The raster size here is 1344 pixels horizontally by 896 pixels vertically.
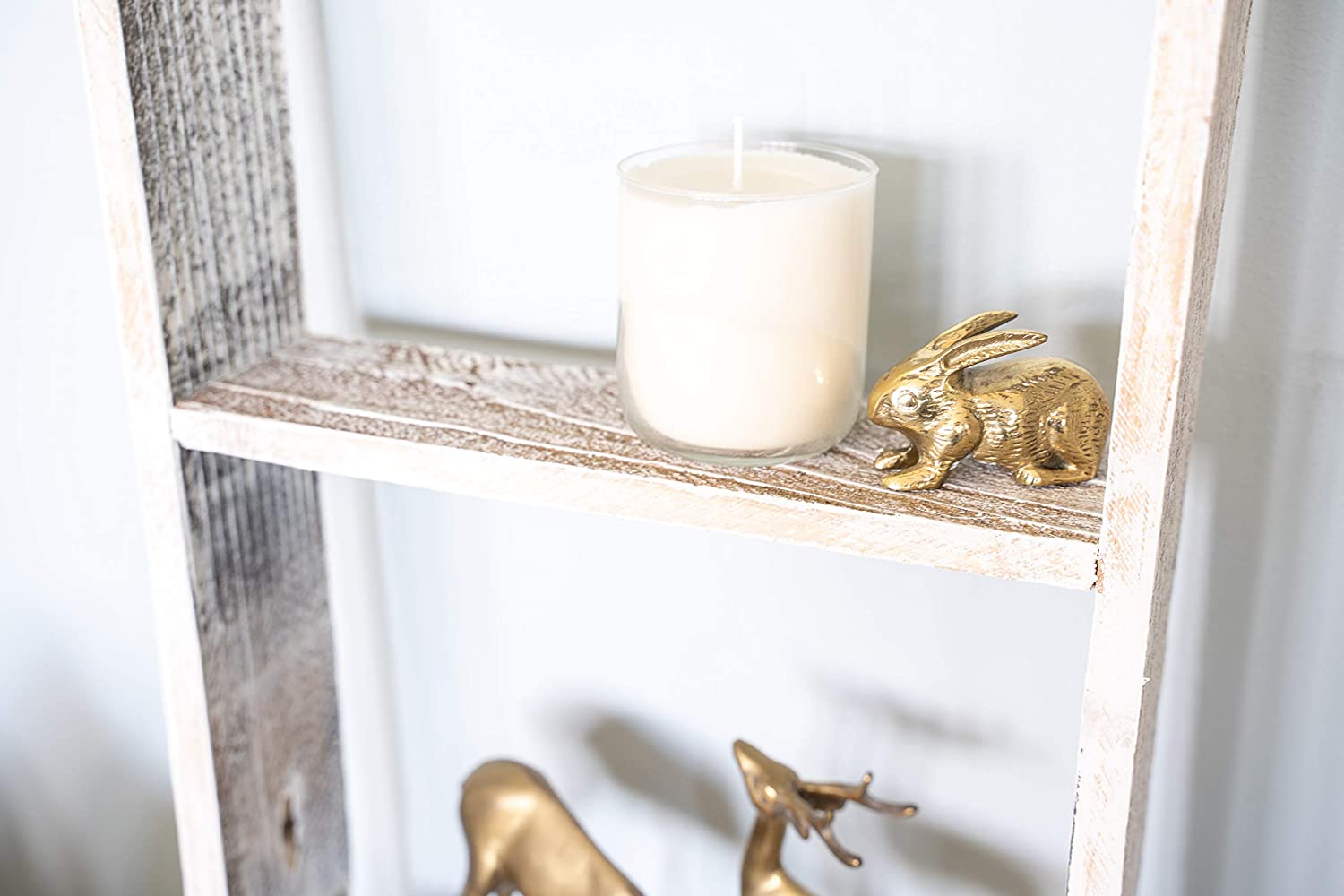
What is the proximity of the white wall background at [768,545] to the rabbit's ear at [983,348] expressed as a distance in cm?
9

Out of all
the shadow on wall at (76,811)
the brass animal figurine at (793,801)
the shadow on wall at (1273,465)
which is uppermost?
the shadow on wall at (1273,465)

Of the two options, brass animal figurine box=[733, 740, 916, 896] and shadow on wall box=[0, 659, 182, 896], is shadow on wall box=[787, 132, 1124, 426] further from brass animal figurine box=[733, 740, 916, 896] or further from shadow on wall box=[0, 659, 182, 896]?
shadow on wall box=[0, 659, 182, 896]

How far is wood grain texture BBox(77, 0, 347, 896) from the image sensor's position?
46 cm

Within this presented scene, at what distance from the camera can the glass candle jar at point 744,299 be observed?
1.28 feet

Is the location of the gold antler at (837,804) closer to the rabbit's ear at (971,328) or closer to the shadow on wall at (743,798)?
the shadow on wall at (743,798)

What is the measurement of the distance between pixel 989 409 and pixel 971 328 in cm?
3

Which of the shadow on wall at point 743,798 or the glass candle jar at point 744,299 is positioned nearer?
the glass candle jar at point 744,299

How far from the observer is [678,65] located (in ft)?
1.60

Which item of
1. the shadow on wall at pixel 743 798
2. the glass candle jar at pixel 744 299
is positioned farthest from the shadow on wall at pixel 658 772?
the glass candle jar at pixel 744 299

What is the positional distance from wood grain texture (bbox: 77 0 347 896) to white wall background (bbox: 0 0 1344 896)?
4 cm

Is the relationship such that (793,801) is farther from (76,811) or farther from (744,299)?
(76,811)

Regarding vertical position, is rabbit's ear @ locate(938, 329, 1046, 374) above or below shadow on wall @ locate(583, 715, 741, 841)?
above


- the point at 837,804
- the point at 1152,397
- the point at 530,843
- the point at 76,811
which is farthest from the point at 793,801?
the point at 76,811

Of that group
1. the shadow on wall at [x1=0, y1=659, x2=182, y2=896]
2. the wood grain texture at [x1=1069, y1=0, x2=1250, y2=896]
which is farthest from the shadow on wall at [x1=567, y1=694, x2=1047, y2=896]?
the shadow on wall at [x1=0, y1=659, x2=182, y2=896]
